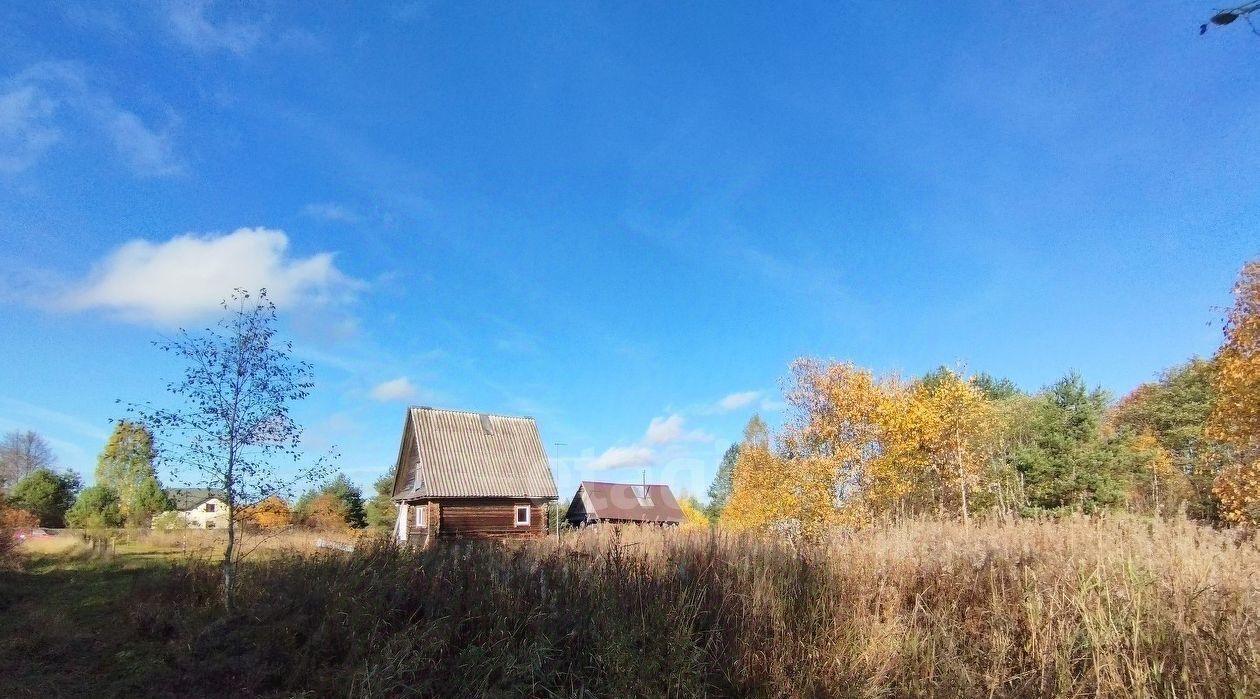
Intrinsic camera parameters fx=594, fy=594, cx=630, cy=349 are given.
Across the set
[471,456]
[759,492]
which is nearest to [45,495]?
[471,456]

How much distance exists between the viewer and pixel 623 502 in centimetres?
4484

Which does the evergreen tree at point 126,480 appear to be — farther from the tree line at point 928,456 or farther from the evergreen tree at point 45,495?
the tree line at point 928,456

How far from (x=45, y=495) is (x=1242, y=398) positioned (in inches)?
1917

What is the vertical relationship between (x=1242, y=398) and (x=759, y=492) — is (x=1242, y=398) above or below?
above

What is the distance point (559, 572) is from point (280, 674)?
2.62 meters

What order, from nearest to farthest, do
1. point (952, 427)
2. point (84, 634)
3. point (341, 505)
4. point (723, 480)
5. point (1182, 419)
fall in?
1. point (84, 634)
2. point (952, 427)
3. point (1182, 419)
4. point (341, 505)
5. point (723, 480)

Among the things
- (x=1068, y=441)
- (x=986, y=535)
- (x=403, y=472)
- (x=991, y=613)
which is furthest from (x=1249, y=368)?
(x=403, y=472)

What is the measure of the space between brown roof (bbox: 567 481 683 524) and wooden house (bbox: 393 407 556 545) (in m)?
18.4

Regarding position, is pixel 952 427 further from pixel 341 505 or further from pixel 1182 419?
pixel 341 505

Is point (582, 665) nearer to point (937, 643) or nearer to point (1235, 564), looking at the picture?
point (937, 643)

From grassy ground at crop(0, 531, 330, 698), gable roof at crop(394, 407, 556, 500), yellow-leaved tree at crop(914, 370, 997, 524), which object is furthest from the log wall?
yellow-leaved tree at crop(914, 370, 997, 524)

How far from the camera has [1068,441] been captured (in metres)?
22.4

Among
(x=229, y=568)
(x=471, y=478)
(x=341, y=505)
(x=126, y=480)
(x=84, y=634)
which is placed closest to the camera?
(x=84, y=634)

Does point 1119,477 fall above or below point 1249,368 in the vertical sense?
below
